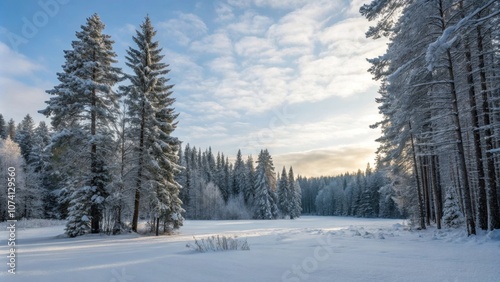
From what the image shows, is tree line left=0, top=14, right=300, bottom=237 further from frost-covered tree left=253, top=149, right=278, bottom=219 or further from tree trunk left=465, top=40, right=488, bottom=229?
frost-covered tree left=253, top=149, right=278, bottom=219

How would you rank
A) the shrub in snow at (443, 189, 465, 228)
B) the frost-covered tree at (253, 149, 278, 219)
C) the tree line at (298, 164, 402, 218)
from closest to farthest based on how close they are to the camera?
the shrub in snow at (443, 189, 465, 228) < the frost-covered tree at (253, 149, 278, 219) < the tree line at (298, 164, 402, 218)

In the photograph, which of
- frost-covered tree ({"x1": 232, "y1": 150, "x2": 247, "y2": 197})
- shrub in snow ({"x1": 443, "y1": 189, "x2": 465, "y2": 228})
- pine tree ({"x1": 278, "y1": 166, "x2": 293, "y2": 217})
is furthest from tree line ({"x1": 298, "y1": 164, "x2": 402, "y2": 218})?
shrub in snow ({"x1": 443, "y1": 189, "x2": 465, "y2": 228})

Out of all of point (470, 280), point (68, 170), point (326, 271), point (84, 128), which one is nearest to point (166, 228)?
point (68, 170)

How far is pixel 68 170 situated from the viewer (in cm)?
1780

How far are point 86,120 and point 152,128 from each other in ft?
13.4

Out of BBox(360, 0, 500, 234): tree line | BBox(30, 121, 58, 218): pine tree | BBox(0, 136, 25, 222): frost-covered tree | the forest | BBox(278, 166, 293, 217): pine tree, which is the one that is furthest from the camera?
BBox(278, 166, 293, 217): pine tree

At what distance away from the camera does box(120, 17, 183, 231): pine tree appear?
62.3ft

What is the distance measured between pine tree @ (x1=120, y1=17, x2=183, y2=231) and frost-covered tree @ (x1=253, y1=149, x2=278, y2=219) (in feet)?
133

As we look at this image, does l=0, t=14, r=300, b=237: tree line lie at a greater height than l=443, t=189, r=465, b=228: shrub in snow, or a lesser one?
greater

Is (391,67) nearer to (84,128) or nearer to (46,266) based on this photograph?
(46,266)

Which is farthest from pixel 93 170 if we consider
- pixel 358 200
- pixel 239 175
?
pixel 358 200

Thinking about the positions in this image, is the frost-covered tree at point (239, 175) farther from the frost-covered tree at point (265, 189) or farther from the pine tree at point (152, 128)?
the pine tree at point (152, 128)

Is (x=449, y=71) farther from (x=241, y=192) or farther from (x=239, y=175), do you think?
(x=239, y=175)

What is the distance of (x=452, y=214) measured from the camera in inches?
639
